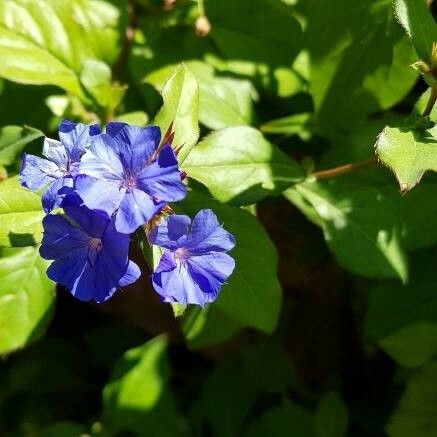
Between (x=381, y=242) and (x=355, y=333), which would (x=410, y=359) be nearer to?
(x=381, y=242)

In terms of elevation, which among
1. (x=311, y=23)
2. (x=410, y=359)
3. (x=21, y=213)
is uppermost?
(x=311, y=23)

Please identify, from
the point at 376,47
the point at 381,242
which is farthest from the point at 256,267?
the point at 376,47

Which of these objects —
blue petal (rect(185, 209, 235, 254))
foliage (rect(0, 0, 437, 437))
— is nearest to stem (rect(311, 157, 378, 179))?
foliage (rect(0, 0, 437, 437))

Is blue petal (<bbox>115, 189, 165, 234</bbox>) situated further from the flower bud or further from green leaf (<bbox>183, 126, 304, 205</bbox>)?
the flower bud

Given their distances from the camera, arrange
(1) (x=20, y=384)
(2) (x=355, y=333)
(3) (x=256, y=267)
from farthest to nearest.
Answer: (2) (x=355, y=333) → (1) (x=20, y=384) → (3) (x=256, y=267)

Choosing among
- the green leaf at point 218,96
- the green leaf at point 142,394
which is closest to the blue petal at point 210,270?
the green leaf at point 218,96
